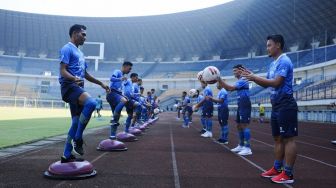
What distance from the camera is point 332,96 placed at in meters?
26.0

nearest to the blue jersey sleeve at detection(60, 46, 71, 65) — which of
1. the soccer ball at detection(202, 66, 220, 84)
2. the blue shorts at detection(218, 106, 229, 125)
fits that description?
the soccer ball at detection(202, 66, 220, 84)

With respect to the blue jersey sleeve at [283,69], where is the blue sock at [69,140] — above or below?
below

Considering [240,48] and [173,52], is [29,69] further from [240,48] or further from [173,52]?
[240,48]

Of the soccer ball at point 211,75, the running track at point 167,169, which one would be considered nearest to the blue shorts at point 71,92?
the running track at point 167,169

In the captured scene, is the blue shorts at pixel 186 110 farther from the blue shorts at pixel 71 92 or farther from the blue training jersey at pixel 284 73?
the blue shorts at pixel 71 92

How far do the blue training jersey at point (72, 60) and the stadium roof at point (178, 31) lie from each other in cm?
4899

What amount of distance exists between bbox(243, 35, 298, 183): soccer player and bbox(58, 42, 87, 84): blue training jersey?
2.78m

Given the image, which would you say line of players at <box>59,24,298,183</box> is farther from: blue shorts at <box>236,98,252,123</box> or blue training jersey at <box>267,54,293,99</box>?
blue shorts at <box>236,98,252,123</box>

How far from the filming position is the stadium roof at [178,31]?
5244 cm

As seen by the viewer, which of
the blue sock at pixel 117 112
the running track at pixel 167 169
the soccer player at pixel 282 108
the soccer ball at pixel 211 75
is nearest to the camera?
the running track at pixel 167 169

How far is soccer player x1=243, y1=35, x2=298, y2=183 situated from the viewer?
17.3 feet

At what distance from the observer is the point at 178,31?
67.5 meters

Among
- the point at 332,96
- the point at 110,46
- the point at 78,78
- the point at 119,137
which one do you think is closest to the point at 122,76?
the point at 119,137

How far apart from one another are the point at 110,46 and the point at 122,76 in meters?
66.0
